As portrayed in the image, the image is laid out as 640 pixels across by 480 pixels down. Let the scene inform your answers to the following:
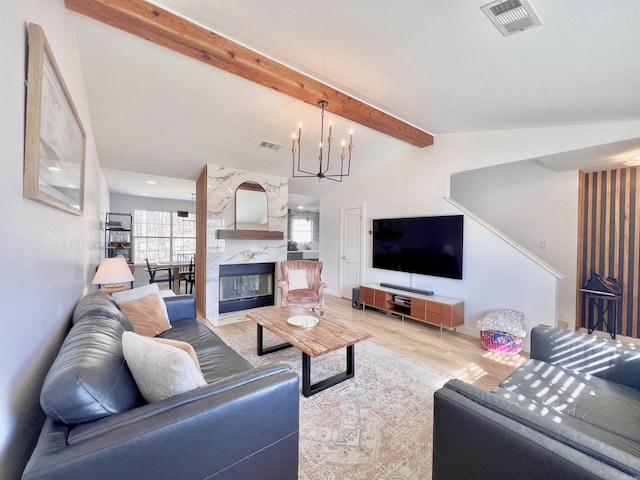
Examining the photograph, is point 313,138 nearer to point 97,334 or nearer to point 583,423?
point 97,334

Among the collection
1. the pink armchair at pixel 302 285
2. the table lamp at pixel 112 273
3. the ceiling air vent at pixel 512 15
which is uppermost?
the ceiling air vent at pixel 512 15

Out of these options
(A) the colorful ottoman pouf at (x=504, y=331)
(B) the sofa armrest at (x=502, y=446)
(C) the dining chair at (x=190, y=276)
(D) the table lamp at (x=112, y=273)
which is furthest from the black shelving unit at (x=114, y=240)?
(A) the colorful ottoman pouf at (x=504, y=331)

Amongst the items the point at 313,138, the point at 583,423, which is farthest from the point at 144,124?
the point at 583,423

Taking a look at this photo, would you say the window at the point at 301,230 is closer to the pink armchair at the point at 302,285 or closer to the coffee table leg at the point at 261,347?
the pink armchair at the point at 302,285

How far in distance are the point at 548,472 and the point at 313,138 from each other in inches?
151

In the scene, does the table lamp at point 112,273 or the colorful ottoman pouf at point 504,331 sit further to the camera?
the colorful ottoman pouf at point 504,331

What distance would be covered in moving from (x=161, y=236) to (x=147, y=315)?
259 inches

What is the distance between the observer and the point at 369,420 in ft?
6.18

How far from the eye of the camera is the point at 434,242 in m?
3.99

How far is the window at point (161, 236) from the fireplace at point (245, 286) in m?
4.35

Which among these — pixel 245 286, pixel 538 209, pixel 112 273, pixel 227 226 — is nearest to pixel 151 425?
pixel 112 273

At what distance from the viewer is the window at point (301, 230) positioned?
973cm

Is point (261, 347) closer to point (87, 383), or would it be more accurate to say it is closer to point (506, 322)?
point (87, 383)

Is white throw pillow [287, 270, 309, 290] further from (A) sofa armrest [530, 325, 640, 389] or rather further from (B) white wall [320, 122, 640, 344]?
(A) sofa armrest [530, 325, 640, 389]
